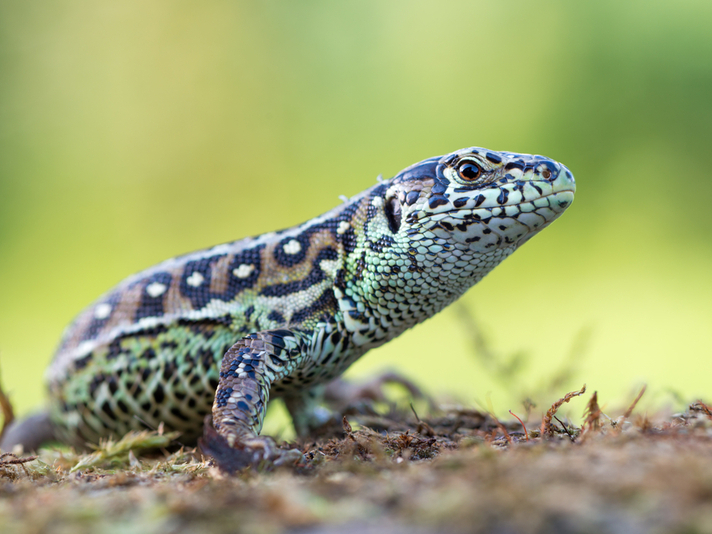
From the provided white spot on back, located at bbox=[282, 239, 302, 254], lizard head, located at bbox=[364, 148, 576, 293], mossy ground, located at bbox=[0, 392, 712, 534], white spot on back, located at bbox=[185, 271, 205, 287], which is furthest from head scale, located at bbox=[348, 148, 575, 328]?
white spot on back, located at bbox=[185, 271, 205, 287]

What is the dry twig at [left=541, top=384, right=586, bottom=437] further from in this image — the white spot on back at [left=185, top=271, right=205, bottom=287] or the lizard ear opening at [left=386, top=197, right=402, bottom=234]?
the white spot on back at [left=185, top=271, right=205, bottom=287]

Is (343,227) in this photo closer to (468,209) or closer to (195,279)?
(468,209)

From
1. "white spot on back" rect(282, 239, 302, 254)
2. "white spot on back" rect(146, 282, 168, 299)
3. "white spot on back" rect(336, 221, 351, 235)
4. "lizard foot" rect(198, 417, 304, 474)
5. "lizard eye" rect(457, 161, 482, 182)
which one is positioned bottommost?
"lizard foot" rect(198, 417, 304, 474)

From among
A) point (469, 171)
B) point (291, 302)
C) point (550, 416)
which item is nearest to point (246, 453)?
point (291, 302)

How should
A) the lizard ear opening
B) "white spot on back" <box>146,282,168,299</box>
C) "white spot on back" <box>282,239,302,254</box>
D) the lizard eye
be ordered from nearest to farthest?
the lizard eye → the lizard ear opening → "white spot on back" <box>282,239,302,254</box> → "white spot on back" <box>146,282,168,299</box>

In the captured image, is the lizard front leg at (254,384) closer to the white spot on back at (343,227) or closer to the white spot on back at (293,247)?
the white spot on back at (293,247)

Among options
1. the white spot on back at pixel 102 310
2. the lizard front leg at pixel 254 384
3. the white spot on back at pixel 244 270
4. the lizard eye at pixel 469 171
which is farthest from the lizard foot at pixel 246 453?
the white spot on back at pixel 102 310
